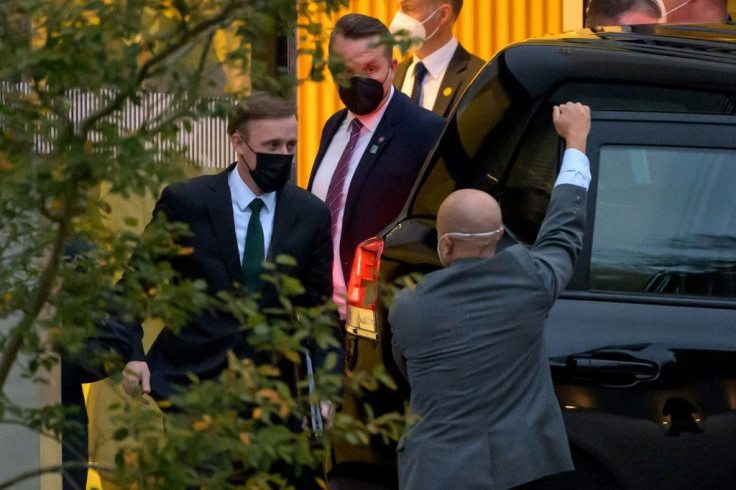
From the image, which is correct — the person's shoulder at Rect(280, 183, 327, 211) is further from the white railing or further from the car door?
the white railing

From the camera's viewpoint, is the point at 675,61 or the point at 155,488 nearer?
the point at 155,488

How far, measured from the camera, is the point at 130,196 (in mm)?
2354

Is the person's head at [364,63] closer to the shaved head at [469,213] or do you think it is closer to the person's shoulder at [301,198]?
the person's shoulder at [301,198]

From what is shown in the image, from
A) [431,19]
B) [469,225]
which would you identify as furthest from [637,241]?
[431,19]

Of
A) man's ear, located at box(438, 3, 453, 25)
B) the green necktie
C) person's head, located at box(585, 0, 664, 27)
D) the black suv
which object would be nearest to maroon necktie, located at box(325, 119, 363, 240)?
the green necktie

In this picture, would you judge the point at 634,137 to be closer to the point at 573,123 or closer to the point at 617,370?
the point at 573,123

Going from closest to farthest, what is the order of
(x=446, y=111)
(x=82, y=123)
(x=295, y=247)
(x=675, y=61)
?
1. (x=82, y=123)
2. (x=675, y=61)
3. (x=295, y=247)
4. (x=446, y=111)

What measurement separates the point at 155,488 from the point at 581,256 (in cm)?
196

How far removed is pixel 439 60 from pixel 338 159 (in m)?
1.17

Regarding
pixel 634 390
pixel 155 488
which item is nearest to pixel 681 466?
pixel 634 390

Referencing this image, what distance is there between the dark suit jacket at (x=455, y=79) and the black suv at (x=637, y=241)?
2.23 meters

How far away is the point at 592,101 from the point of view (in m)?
4.10

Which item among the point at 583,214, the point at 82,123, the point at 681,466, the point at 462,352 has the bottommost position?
the point at 681,466

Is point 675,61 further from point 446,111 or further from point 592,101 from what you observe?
point 446,111
